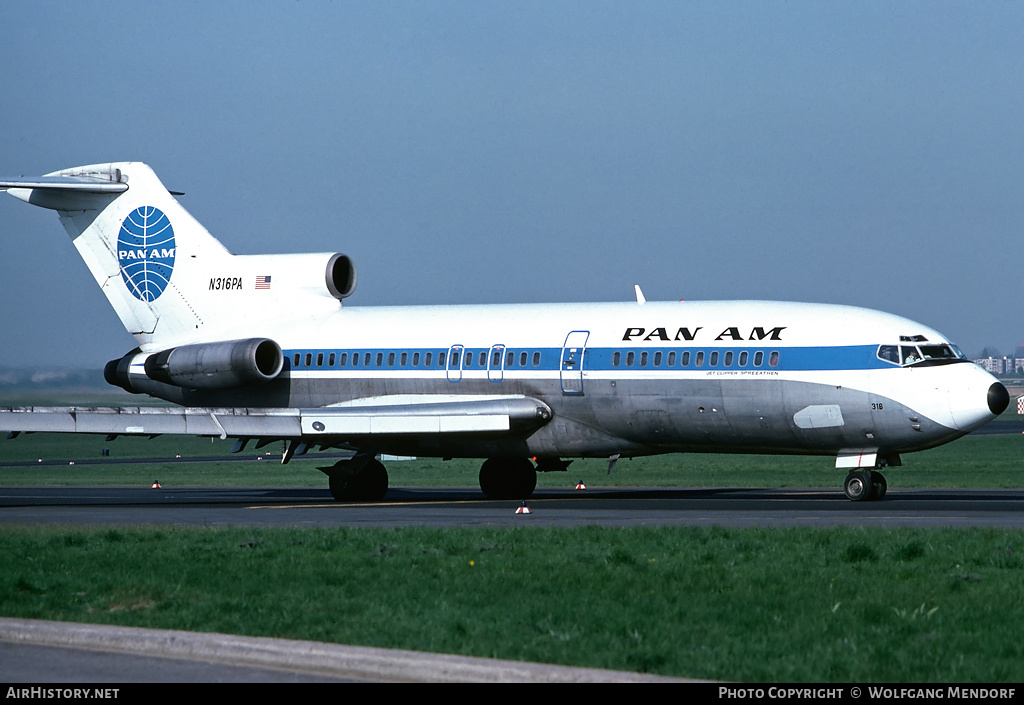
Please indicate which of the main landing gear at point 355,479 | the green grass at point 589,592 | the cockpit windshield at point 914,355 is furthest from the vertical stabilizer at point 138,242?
the cockpit windshield at point 914,355

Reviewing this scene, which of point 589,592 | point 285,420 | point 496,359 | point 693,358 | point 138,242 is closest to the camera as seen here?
point 589,592

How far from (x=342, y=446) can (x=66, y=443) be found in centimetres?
5637

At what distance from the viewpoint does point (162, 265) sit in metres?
38.6

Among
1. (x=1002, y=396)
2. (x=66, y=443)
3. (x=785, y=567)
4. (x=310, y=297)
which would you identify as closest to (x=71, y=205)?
(x=310, y=297)

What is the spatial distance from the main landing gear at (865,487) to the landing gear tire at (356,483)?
35.8 ft

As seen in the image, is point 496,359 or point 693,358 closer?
point 693,358

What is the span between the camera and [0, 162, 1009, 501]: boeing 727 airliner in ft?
92.6

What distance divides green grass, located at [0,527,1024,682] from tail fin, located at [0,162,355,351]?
1816cm

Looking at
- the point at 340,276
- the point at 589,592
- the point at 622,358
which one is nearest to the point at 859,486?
the point at 622,358

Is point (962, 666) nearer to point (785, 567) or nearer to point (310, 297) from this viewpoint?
point (785, 567)

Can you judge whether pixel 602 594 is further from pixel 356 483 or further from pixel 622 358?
pixel 356 483

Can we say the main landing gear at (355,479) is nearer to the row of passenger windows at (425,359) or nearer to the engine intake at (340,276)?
the row of passenger windows at (425,359)

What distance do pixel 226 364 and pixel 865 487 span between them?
630 inches

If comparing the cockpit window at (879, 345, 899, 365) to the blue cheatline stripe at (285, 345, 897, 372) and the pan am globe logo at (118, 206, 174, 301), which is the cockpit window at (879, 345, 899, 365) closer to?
the blue cheatline stripe at (285, 345, 897, 372)
